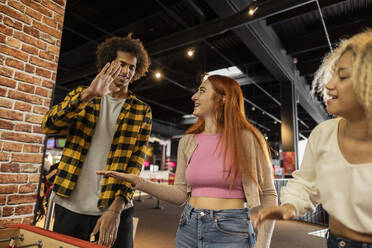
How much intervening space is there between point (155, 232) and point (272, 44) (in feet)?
14.5

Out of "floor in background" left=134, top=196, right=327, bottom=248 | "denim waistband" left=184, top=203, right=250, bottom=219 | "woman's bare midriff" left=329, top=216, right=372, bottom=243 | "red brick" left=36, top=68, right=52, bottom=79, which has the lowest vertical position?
"floor in background" left=134, top=196, right=327, bottom=248

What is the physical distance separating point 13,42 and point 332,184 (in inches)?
94.0

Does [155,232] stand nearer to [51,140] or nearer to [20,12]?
[20,12]

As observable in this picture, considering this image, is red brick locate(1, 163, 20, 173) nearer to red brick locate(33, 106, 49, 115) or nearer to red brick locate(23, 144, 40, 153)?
red brick locate(23, 144, 40, 153)

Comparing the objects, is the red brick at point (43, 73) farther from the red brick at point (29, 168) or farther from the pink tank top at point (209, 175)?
the pink tank top at point (209, 175)

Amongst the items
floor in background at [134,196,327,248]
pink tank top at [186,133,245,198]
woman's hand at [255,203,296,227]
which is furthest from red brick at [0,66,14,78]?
floor in background at [134,196,327,248]

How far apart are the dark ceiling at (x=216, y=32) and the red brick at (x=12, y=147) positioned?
135 inches

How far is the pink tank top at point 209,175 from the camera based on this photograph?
1.33m

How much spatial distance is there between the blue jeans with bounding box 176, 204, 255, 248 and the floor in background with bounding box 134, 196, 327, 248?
2885mm

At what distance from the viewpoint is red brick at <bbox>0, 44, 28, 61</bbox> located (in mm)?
2045

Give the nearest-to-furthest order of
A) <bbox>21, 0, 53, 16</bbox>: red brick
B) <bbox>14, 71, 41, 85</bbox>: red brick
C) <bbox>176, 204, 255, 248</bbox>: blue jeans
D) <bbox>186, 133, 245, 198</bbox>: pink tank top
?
1. <bbox>176, 204, 255, 248</bbox>: blue jeans
2. <bbox>186, 133, 245, 198</bbox>: pink tank top
3. <bbox>14, 71, 41, 85</bbox>: red brick
4. <bbox>21, 0, 53, 16</bbox>: red brick

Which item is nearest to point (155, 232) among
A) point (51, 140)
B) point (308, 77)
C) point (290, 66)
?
point (290, 66)

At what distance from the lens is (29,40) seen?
2217 mm

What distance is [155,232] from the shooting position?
4.70 metres
